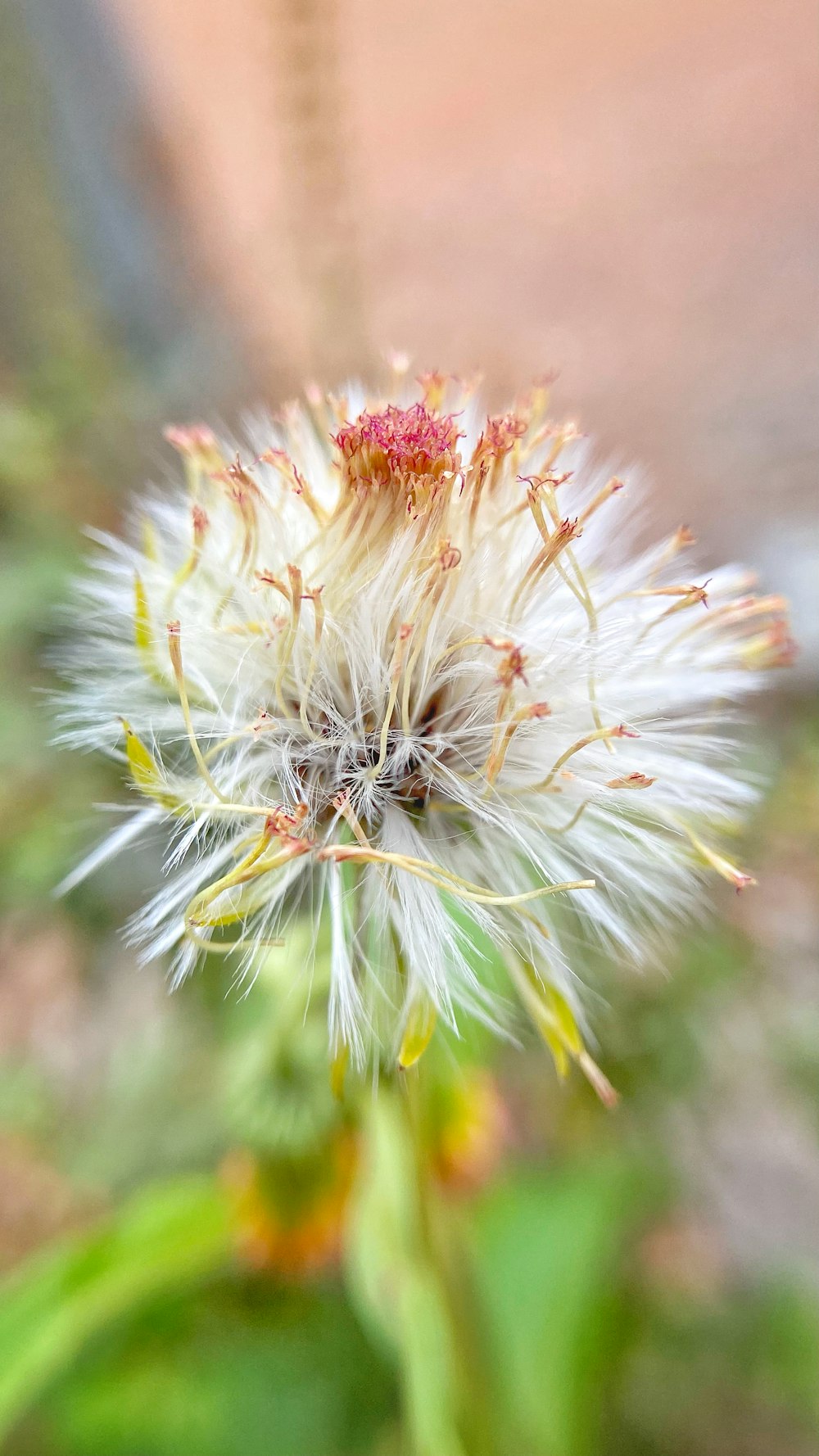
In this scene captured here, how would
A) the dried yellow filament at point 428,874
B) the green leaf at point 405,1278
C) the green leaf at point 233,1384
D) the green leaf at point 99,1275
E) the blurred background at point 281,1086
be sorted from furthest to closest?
the green leaf at point 233,1384
the blurred background at point 281,1086
the green leaf at point 99,1275
the green leaf at point 405,1278
the dried yellow filament at point 428,874

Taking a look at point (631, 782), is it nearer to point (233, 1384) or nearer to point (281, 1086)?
point (281, 1086)

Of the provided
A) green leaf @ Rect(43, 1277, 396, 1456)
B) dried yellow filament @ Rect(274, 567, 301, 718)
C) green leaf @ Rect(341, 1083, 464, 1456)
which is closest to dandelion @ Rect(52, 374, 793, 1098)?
dried yellow filament @ Rect(274, 567, 301, 718)

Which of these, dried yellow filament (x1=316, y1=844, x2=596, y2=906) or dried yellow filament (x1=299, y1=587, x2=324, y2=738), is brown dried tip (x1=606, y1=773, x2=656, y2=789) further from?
dried yellow filament (x1=299, y1=587, x2=324, y2=738)

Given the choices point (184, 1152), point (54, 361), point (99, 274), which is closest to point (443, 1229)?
point (184, 1152)

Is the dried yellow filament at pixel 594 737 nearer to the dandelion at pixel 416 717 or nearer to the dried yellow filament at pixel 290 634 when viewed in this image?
the dandelion at pixel 416 717

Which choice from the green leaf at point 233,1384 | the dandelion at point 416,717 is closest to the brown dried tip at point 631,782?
the dandelion at point 416,717

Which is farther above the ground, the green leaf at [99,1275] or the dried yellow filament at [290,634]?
the dried yellow filament at [290,634]

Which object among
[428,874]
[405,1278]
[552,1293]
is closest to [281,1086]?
[405,1278]
